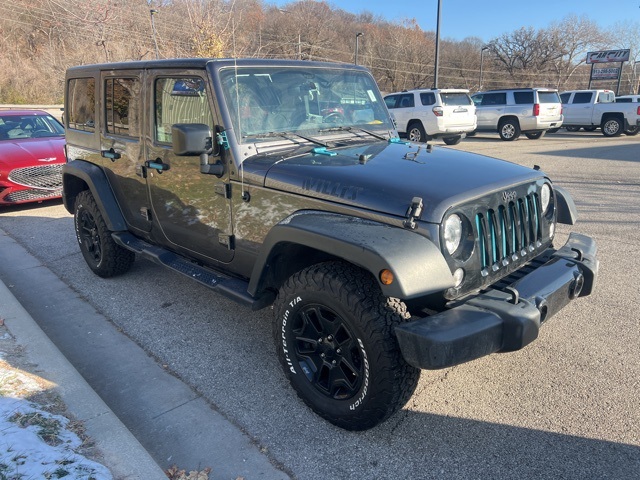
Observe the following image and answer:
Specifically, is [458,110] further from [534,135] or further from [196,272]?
[196,272]

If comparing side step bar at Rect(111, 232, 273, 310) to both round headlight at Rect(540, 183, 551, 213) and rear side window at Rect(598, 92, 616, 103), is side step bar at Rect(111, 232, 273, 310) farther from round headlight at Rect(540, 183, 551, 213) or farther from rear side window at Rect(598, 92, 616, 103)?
rear side window at Rect(598, 92, 616, 103)

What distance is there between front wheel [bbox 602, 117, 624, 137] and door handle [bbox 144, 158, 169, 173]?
22142 millimetres

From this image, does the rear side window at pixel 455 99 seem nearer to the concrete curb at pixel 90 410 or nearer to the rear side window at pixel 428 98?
the rear side window at pixel 428 98

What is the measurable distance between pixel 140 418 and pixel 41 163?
6.54m

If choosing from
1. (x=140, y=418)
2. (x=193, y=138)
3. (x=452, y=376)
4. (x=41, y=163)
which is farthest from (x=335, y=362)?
(x=41, y=163)

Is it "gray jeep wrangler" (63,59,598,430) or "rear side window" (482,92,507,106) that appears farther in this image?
"rear side window" (482,92,507,106)

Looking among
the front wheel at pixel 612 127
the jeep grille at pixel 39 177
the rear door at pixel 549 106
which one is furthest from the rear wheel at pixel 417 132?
the jeep grille at pixel 39 177

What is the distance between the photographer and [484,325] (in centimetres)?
232

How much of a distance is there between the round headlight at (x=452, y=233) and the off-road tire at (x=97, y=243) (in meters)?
3.40

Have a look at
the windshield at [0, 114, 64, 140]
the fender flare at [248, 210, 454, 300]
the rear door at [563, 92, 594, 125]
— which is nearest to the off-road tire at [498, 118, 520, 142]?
the rear door at [563, 92, 594, 125]

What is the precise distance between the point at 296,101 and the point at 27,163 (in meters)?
6.20

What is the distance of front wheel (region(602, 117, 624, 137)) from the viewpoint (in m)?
20.9

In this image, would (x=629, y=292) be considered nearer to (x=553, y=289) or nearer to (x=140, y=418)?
(x=553, y=289)

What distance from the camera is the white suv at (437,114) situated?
16.0 meters
